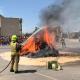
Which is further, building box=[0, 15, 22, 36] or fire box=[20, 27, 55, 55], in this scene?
building box=[0, 15, 22, 36]

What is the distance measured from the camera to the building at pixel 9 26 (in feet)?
269

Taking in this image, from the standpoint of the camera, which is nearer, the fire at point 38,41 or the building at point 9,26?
the fire at point 38,41

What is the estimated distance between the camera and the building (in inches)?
3223

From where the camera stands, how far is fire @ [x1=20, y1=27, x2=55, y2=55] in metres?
28.4

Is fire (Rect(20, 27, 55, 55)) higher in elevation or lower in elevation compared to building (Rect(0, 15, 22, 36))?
lower

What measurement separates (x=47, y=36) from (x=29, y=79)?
549 inches

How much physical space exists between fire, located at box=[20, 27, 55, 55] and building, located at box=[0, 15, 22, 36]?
171 feet

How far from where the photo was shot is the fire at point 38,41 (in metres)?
28.4

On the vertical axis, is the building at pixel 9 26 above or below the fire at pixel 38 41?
above

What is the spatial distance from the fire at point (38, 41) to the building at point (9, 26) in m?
52.0

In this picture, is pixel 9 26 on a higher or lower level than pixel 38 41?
higher

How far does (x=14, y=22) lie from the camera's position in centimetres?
8244

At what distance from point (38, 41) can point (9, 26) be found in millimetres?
54618

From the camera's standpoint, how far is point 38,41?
2864cm
